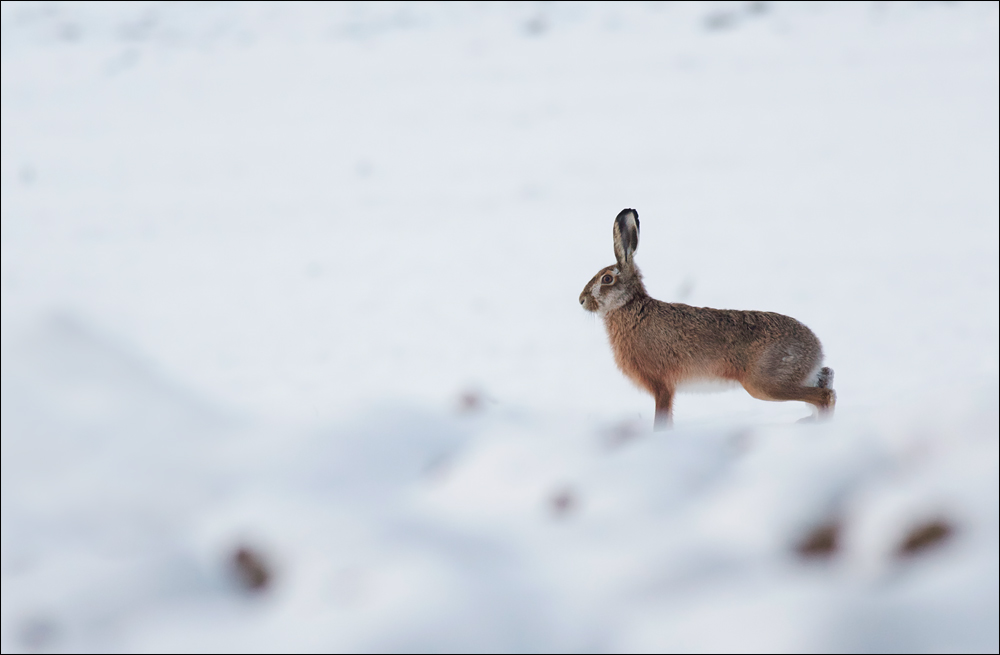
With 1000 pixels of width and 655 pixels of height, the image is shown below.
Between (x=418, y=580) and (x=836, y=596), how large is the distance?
0.90m

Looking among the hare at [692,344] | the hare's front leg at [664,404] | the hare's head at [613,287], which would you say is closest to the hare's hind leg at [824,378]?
the hare at [692,344]

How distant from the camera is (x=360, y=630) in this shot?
7.11 ft

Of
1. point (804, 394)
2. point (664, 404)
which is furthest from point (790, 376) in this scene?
point (664, 404)

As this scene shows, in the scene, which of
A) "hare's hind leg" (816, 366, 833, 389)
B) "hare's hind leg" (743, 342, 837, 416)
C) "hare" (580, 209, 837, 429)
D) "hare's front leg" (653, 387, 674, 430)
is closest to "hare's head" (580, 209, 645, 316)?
"hare" (580, 209, 837, 429)

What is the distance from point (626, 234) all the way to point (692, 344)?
0.56 meters

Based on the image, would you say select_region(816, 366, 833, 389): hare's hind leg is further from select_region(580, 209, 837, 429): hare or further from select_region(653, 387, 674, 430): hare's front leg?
select_region(653, 387, 674, 430): hare's front leg

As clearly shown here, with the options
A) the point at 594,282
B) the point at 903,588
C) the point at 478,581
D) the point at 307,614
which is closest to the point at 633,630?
the point at 478,581

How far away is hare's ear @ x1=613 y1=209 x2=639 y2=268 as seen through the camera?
14.3 ft

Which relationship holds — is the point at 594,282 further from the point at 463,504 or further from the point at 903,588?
the point at 903,588

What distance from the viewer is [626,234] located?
4.43m

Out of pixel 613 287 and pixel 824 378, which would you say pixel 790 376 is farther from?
pixel 613 287

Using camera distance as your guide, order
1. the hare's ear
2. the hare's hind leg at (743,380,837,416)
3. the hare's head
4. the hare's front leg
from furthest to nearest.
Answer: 1. the hare's head
2. the hare's ear
3. the hare's front leg
4. the hare's hind leg at (743,380,837,416)

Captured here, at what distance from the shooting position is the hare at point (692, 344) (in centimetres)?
414

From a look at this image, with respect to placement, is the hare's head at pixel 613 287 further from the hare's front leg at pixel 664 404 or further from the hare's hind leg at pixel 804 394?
the hare's hind leg at pixel 804 394
